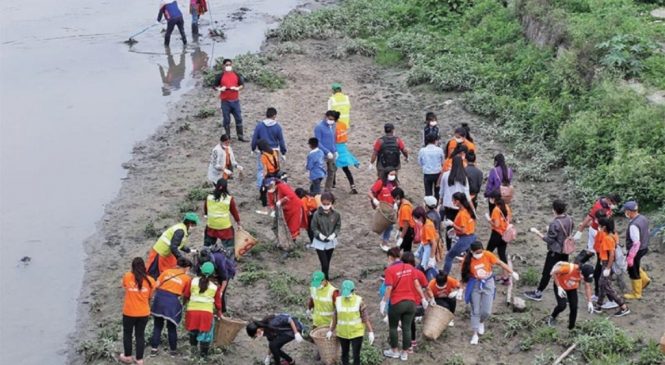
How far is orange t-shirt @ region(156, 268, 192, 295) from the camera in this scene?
37.7 ft

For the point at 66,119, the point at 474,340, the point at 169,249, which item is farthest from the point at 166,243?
the point at 66,119

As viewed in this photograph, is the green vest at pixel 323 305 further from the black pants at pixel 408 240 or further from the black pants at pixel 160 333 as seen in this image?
the black pants at pixel 408 240

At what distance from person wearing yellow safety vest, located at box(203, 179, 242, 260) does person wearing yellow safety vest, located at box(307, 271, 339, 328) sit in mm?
2544

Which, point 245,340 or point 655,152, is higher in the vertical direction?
point 655,152

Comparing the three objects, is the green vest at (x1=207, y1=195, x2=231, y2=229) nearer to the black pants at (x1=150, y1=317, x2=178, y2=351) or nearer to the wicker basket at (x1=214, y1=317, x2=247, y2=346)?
the wicker basket at (x1=214, y1=317, x2=247, y2=346)

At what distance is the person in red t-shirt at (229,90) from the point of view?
19031 millimetres

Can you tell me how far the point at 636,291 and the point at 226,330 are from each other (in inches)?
237

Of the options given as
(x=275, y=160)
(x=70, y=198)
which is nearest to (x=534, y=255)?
(x=275, y=160)

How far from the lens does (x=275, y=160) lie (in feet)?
52.7

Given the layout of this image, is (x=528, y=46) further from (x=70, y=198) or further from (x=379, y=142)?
(x=70, y=198)

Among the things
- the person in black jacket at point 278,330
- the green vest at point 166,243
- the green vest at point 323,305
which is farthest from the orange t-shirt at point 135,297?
the green vest at point 323,305

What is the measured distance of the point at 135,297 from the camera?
36.9ft

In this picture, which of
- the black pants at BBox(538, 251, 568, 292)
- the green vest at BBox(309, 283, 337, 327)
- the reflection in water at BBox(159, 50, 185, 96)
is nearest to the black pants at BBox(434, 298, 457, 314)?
the green vest at BBox(309, 283, 337, 327)

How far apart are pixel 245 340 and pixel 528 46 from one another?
1358 cm
